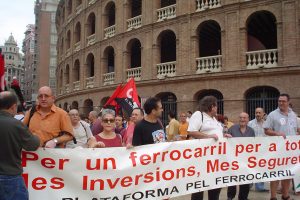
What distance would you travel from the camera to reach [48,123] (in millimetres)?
4352

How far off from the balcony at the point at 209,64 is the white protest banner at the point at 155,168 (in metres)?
10.5

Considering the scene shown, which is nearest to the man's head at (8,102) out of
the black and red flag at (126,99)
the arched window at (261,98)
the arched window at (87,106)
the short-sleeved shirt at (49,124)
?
the short-sleeved shirt at (49,124)

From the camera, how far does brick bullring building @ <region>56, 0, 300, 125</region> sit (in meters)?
15.2

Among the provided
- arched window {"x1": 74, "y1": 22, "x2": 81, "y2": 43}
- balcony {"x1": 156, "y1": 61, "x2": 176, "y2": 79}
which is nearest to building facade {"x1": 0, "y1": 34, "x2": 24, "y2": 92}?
arched window {"x1": 74, "y1": 22, "x2": 81, "y2": 43}

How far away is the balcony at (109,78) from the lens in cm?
2259

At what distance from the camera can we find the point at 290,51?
14.8 m

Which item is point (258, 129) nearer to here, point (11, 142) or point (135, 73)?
point (11, 142)

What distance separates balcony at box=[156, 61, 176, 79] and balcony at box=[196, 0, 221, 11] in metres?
3.08

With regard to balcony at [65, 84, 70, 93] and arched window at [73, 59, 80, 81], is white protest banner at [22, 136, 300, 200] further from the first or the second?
balcony at [65, 84, 70, 93]

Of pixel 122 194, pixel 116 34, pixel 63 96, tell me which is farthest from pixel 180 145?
pixel 63 96

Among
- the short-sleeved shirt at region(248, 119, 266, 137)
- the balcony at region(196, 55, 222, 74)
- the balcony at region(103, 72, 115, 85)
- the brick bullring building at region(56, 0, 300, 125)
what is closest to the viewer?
the short-sleeved shirt at region(248, 119, 266, 137)

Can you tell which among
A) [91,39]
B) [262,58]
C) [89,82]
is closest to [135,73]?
[89,82]

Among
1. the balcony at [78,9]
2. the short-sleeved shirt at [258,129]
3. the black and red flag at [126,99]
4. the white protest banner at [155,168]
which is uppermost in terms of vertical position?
the balcony at [78,9]

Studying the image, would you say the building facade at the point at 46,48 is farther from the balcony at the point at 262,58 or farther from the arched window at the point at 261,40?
the balcony at the point at 262,58
